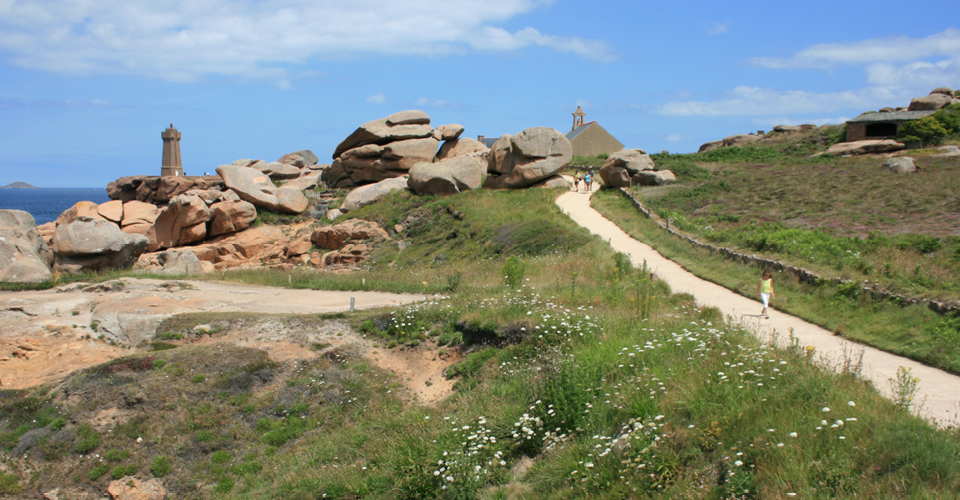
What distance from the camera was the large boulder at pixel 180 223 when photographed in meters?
31.2

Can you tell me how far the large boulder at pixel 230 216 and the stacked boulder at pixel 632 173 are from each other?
20404mm

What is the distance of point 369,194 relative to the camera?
115 feet

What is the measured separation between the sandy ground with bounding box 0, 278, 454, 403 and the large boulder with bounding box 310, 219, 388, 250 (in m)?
13.4

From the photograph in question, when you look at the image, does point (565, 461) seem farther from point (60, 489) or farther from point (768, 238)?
point (768, 238)

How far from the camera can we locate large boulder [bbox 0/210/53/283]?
1782cm

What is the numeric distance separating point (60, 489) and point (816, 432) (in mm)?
10416

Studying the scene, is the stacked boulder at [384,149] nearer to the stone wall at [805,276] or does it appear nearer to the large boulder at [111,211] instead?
the large boulder at [111,211]

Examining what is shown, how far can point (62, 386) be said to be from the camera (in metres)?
10.5

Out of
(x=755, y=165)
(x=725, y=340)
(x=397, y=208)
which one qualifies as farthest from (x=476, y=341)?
(x=755, y=165)

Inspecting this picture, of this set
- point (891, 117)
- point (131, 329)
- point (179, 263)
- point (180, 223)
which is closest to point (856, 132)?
point (891, 117)

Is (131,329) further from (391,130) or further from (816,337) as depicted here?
(391,130)

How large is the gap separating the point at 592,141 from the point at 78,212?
137ft

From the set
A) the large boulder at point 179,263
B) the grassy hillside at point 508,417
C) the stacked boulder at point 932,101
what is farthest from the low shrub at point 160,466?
the stacked boulder at point 932,101

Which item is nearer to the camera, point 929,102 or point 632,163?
point 632,163
